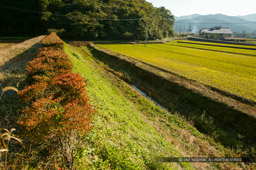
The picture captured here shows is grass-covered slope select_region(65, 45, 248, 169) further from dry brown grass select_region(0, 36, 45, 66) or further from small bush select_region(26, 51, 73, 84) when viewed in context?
dry brown grass select_region(0, 36, 45, 66)

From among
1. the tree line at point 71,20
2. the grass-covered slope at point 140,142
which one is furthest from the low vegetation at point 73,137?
the tree line at point 71,20

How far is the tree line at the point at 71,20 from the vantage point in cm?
4722

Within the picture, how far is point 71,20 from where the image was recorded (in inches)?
1993

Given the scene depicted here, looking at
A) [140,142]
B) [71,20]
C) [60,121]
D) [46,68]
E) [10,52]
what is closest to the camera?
[60,121]

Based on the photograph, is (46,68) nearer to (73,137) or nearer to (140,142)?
(73,137)

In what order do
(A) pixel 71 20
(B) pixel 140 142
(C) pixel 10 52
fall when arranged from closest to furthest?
(B) pixel 140 142, (C) pixel 10 52, (A) pixel 71 20

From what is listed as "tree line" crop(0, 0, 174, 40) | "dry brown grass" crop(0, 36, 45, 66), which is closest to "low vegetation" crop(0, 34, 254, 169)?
"dry brown grass" crop(0, 36, 45, 66)

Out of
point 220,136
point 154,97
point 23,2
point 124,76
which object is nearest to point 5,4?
point 23,2

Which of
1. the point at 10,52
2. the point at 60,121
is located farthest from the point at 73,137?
the point at 10,52

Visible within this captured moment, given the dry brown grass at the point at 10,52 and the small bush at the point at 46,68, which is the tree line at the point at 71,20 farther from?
the small bush at the point at 46,68

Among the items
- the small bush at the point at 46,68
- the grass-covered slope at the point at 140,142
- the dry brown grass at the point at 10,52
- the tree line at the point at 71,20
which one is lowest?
the grass-covered slope at the point at 140,142

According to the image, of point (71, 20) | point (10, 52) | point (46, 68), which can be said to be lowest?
point (46, 68)

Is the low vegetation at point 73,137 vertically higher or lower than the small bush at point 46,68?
lower

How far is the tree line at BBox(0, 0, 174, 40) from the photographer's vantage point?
47.2 metres
